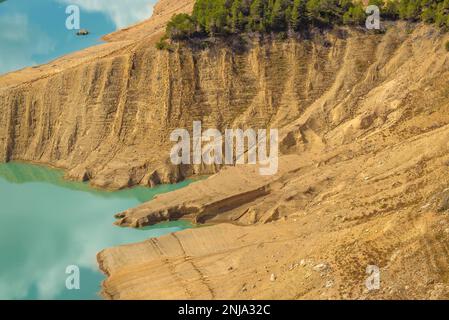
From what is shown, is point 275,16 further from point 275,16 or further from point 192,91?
point 192,91

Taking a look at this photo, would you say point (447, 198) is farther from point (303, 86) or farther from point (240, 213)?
point (303, 86)

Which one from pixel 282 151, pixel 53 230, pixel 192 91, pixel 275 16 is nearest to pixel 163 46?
pixel 192 91

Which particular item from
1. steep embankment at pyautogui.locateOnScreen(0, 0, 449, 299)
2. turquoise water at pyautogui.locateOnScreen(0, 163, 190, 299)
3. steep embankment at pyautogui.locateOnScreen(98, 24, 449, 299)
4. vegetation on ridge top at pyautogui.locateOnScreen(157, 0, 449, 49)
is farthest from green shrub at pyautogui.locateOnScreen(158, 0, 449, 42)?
turquoise water at pyautogui.locateOnScreen(0, 163, 190, 299)

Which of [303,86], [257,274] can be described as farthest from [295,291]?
[303,86]

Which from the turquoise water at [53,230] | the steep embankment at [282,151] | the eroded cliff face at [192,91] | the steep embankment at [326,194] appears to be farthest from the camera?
the eroded cliff face at [192,91]

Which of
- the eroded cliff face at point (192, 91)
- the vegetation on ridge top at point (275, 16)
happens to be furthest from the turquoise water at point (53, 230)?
Answer: the vegetation on ridge top at point (275, 16)

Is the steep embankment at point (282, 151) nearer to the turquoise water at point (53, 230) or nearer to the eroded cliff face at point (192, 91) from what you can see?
the eroded cliff face at point (192, 91)
